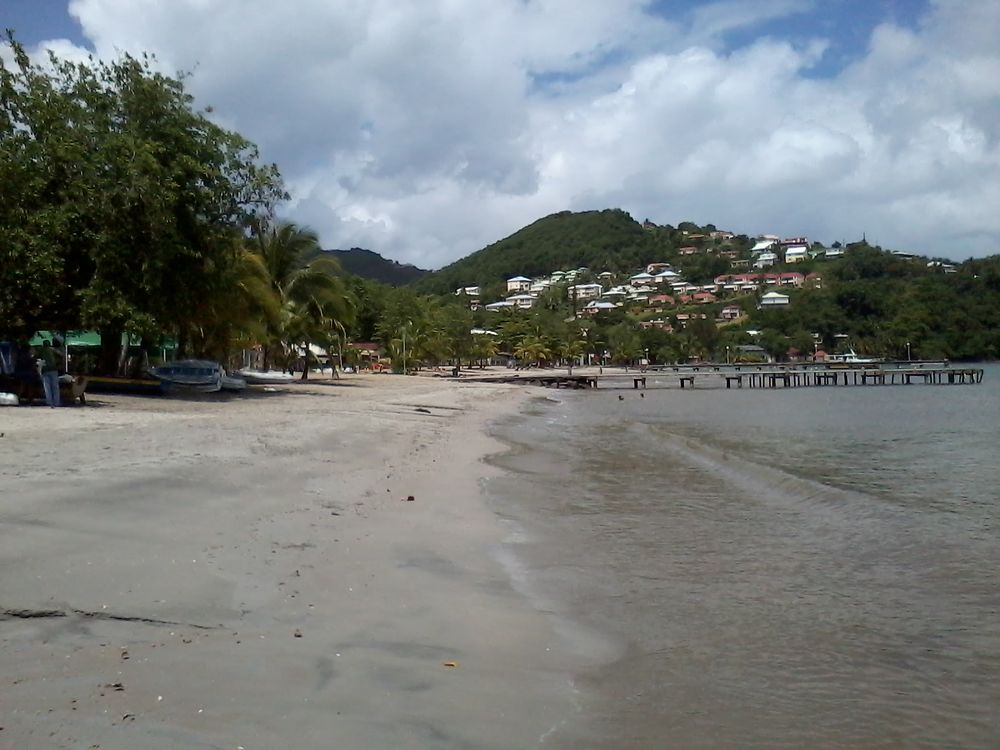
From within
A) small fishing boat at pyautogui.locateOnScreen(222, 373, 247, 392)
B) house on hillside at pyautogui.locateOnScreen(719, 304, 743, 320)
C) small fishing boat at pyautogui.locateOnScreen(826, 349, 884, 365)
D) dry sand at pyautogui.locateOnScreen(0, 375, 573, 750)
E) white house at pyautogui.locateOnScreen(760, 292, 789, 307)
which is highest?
white house at pyautogui.locateOnScreen(760, 292, 789, 307)

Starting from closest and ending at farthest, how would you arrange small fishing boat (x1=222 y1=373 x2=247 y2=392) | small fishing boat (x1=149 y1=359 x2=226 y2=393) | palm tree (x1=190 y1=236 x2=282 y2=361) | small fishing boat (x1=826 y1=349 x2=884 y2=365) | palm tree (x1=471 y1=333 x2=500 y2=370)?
small fishing boat (x1=149 y1=359 x2=226 y2=393)
palm tree (x1=190 y1=236 x2=282 y2=361)
small fishing boat (x1=222 y1=373 x2=247 y2=392)
palm tree (x1=471 y1=333 x2=500 y2=370)
small fishing boat (x1=826 y1=349 x2=884 y2=365)

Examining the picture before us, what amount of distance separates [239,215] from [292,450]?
50.4ft

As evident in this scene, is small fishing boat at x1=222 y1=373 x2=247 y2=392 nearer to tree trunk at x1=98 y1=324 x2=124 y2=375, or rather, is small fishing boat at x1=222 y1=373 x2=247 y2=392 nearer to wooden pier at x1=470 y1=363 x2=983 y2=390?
tree trunk at x1=98 y1=324 x2=124 y2=375

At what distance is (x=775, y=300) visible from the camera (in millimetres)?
189500

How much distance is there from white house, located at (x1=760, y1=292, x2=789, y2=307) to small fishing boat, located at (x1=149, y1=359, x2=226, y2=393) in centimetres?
17330

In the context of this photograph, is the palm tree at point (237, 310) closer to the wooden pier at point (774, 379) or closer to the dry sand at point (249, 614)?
the dry sand at point (249, 614)

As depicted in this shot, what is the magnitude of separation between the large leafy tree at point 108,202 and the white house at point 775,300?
17497 cm

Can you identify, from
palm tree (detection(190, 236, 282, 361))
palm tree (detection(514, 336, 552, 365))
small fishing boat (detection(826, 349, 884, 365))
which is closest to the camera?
palm tree (detection(190, 236, 282, 361))

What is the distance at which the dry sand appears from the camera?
405 cm

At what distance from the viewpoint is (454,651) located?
549cm

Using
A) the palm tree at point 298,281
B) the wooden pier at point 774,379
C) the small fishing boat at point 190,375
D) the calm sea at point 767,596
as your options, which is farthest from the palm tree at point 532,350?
the calm sea at point 767,596

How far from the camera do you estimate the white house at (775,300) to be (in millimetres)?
187375

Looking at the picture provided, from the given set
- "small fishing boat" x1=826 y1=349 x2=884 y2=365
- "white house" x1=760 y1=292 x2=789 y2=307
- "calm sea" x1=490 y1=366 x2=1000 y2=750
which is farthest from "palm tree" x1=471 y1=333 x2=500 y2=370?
"white house" x1=760 y1=292 x2=789 y2=307

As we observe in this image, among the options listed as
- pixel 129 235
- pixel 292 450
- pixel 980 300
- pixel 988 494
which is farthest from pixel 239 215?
pixel 980 300
